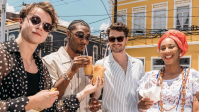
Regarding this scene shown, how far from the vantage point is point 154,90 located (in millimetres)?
2230

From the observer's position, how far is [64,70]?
2336mm

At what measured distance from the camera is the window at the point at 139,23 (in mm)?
16250

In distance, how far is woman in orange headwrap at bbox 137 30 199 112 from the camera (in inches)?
92.1

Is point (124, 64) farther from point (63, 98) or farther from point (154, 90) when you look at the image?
point (63, 98)

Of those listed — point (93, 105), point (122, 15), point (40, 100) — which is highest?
point (122, 15)

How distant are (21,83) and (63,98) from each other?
2.48 feet

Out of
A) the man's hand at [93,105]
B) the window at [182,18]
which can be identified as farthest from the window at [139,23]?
the man's hand at [93,105]

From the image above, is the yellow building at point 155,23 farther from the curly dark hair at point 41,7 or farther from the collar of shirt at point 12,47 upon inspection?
the collar of shirt at point 12,47

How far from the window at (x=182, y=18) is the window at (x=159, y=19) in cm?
109

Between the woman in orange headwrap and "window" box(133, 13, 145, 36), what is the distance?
13.8m

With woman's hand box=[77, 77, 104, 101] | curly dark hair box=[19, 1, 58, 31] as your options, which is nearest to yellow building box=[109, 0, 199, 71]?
woman's hand box=[77, 77, 104, 101]

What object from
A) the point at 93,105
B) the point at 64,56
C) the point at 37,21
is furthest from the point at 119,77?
the point at 37,21

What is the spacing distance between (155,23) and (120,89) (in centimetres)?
1412

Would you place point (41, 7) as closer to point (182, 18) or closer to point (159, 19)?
point (182, 18)
